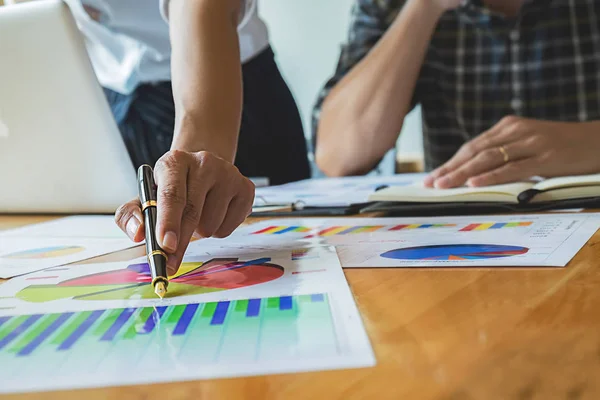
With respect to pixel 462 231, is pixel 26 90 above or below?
above

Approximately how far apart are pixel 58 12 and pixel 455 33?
3.12 ft

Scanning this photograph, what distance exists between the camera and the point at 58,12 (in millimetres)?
798

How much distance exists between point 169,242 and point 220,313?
4.5 inches

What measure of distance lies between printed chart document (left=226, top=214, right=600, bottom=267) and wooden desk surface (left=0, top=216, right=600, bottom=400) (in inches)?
2.2

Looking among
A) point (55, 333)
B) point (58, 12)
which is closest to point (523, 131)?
point (58, 12)

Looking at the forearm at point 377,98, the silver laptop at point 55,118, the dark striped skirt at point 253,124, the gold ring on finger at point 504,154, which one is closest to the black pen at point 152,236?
the silver laptop at point 55,118

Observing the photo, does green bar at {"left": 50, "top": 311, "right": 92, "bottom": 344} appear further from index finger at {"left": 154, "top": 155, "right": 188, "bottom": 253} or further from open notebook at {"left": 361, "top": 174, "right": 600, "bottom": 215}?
open notebook at {"left": 361, "top": 174, "right": 600, "bottom": 215}

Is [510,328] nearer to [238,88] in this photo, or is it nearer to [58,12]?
[238,88]

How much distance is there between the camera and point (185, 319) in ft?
1.32

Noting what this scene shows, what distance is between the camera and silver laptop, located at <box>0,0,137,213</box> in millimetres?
821

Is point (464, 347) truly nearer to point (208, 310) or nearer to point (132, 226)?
point (208, 310)

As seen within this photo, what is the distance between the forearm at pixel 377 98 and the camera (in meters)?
1.35

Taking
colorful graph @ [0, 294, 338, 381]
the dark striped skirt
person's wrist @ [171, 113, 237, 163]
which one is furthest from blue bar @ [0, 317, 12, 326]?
the dark striped skirt

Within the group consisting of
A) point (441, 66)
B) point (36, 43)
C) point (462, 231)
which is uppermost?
point (36, 43)
